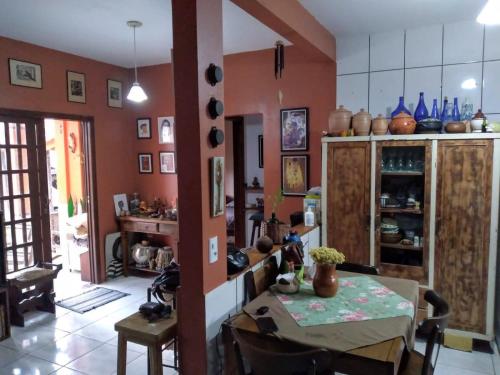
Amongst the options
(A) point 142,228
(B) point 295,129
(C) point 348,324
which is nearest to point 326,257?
(C) point 348,324

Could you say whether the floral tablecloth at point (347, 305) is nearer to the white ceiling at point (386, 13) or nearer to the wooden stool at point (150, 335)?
the wooden stool at point (150, 335)

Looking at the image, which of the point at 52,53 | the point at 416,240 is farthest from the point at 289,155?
the point at 52,53

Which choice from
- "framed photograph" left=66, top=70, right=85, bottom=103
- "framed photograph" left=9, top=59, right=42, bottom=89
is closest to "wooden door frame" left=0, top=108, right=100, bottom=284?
"framed photograph" left=66, top=70, right=85, bottom=103

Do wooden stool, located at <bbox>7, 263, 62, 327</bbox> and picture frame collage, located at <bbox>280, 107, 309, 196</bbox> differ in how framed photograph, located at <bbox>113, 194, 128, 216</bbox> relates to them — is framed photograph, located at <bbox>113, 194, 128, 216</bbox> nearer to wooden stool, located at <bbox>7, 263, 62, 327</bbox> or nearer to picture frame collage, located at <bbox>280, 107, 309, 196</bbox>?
wooden stool, located at <bbox>7, 263, 62, 327</bbox>

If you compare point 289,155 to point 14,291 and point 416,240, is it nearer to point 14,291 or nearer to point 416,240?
point 416,240

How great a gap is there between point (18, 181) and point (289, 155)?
2715 millimetres

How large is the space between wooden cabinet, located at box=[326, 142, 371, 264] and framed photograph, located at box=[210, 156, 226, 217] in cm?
157

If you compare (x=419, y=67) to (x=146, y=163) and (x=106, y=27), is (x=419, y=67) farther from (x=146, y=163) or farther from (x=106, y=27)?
(x=146, y=163)

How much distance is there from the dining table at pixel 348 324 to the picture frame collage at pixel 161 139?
9.71ft

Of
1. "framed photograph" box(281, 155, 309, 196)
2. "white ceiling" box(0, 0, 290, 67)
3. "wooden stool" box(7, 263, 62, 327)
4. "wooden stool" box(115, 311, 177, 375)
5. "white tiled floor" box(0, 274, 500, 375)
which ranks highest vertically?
"white ceiling" box(0, 0, 290, 67)

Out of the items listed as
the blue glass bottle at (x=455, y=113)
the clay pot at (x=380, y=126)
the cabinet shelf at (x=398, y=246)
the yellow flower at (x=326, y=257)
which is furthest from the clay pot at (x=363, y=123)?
the yellow flower at (x=326, y=257)

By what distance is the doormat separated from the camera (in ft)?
12.8

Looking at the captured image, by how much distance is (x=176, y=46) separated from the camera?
1911mm

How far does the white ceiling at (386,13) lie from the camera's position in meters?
2.85
